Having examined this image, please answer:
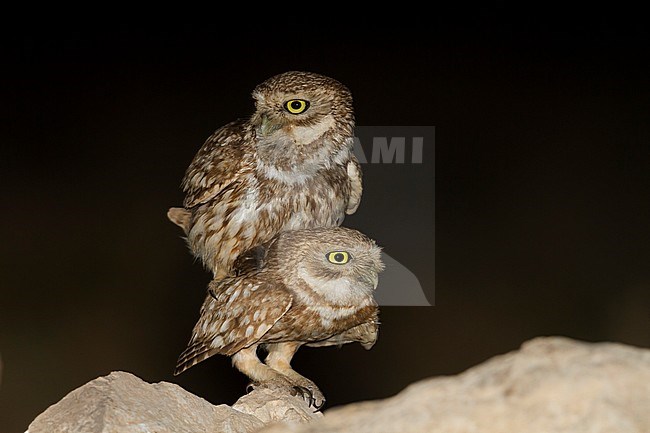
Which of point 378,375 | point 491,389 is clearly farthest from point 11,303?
point 491,389

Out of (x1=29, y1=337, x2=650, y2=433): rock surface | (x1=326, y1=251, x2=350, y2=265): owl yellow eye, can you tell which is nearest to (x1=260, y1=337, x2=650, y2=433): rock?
(x1=29, y1=337, x2=650, y2=433): rock surface

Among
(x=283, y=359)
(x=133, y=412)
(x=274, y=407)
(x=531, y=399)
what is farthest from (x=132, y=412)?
(x=531, y=399)

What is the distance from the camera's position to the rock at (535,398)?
2.95 ft

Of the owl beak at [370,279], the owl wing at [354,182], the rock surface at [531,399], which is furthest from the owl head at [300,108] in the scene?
the rock surface at [531,399]

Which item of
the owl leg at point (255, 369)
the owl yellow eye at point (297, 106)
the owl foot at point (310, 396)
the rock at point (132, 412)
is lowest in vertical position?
the owl foot at point (310, 396)

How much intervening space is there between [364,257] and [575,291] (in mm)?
1343

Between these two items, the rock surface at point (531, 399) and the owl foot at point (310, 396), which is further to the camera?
the owl foot at point (310, 396)

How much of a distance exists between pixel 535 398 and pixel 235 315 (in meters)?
0.78

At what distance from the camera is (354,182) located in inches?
66.6

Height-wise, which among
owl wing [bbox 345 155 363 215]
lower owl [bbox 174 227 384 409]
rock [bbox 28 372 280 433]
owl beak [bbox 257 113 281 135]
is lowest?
rock [bbox 28 372 280 433]

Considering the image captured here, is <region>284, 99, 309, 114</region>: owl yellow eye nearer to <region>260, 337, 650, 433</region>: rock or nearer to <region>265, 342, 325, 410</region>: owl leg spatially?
<region>265, 342, 325, 410</region>: owl leg

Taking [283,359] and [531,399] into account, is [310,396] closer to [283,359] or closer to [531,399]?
[283,359]

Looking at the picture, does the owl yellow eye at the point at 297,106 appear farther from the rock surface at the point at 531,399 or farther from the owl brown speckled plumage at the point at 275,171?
the rock surface at the point at 531,399

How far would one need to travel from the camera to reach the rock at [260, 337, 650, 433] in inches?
35.4
